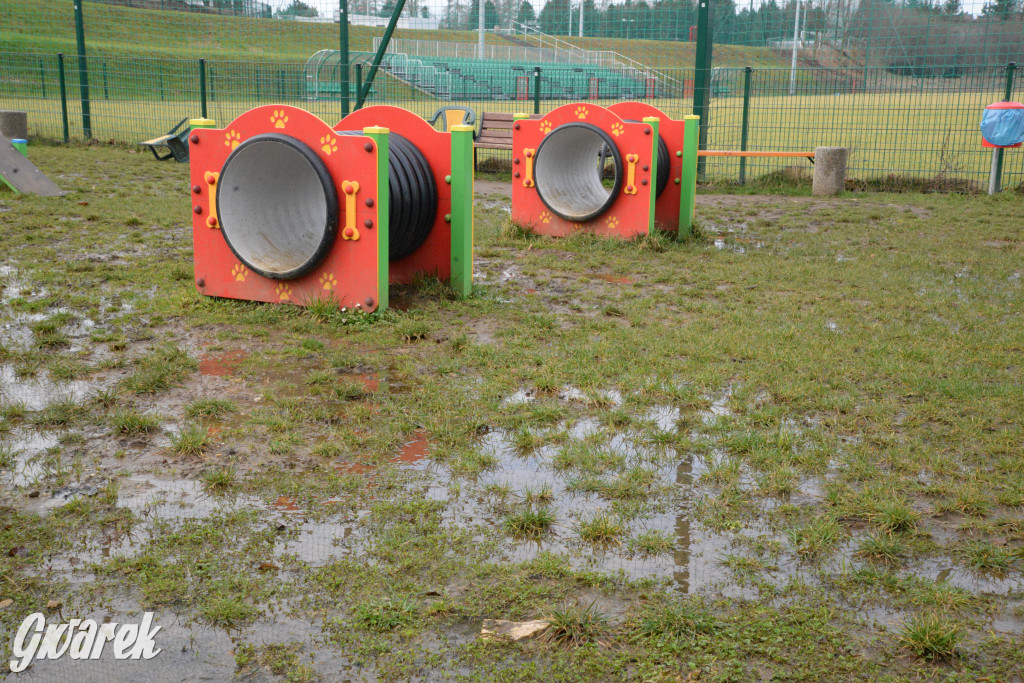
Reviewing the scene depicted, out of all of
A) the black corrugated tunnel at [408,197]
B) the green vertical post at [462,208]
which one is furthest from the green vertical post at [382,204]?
the green vertical post at [462,208]

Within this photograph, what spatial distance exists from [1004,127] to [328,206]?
9.92 m

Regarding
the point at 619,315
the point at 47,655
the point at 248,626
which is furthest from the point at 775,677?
the point at 619,315

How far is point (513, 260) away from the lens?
806 cm

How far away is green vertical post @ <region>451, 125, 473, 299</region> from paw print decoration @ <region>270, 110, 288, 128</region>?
1.14 m

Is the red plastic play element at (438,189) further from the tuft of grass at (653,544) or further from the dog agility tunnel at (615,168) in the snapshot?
the tuft of grass at (653,544)

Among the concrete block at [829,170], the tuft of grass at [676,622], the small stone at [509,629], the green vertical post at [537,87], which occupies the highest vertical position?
the green vertical post at [537,87]

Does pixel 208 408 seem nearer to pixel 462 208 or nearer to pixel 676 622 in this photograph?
pixel 676 622

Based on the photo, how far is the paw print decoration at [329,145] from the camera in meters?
5.72

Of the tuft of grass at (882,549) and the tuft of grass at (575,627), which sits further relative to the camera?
the tuft of grass at (882,549)

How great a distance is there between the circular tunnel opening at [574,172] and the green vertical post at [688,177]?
69cm

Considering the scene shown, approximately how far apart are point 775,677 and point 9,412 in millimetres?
3396

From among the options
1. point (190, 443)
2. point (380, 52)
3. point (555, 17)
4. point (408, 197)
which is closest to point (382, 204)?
point (408, 197)

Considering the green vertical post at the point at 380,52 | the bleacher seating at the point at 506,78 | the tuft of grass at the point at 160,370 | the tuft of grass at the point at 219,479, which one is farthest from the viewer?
the bleacher seating at the point at 506,78

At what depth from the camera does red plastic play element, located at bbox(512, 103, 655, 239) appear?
8578 millimetres
